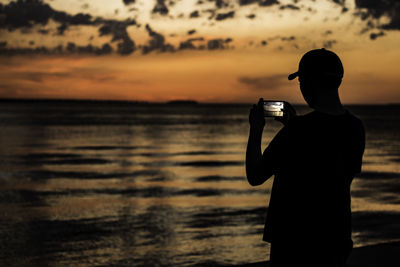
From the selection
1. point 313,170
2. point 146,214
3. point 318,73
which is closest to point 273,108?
point 318,73

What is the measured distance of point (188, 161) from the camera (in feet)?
85.1

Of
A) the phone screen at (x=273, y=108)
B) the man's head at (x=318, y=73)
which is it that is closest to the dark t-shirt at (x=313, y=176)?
the man's head at (x=318, y=73)

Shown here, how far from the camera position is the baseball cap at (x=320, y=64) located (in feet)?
8.66

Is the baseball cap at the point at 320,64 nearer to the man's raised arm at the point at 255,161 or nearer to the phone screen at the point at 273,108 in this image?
the phone screen at the point at 273,108

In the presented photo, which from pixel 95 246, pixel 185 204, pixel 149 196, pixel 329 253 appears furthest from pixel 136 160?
pixel 329 253

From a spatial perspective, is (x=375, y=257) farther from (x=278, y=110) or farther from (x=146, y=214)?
(x=146, y=214)

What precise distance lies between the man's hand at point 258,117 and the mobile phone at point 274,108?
60mm

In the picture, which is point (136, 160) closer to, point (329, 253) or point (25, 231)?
point (25, 231)

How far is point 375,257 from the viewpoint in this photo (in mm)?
6199

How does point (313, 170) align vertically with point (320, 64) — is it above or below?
below

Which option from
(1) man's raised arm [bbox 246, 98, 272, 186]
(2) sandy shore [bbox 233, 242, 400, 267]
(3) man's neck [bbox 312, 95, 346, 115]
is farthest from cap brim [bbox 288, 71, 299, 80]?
(2) sandy shore [bbox 233, 242, 400, 267]

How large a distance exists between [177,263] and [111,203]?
551 centimetres

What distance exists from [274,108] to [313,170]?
1.41 feet

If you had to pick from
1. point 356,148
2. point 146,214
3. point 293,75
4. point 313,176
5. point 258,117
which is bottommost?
point 146,214
